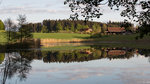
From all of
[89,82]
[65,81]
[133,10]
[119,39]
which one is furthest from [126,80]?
[119,39]

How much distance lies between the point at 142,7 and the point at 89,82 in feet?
24.1

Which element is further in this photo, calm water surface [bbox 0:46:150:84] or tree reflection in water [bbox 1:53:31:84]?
tree reflection in water [bbox 1:53:31:84]

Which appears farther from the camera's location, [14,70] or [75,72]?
[14,70]

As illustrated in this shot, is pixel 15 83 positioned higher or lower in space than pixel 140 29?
lower

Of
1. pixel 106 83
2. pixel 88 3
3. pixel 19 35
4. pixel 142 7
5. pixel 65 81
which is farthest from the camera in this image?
pixel 19 35

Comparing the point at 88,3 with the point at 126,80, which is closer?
the point at 88,3

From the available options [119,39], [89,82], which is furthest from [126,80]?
[119,39]

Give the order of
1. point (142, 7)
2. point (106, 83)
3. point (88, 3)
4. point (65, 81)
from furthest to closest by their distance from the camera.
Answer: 1. point (65, 81)
2. point (106, 83)
3. point (88, 3)
4. point (142, 7)

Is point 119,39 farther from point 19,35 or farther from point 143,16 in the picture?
point 143,16

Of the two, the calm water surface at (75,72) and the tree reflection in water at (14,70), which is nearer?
the calm water surface at (75,72)

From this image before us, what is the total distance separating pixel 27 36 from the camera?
81188mm

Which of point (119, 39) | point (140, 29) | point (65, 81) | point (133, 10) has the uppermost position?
point (133, 10)

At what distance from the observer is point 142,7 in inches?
327

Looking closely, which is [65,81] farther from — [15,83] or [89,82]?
[15,83]
